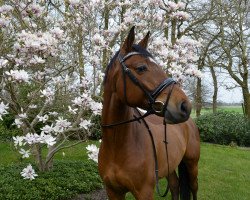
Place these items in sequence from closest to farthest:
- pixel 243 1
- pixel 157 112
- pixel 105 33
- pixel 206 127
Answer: pixel 157 112 → pixel 105 33 → pixel 206 127 → pixel 243 1

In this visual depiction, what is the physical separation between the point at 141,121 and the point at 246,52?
16473mm

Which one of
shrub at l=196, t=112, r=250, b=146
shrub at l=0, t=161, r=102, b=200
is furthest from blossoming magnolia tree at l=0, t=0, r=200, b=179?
shrub at l=196, t=112, r=250, b=146

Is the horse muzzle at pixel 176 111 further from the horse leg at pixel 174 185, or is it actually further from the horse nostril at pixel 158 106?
the horse leg at pixel 174 185

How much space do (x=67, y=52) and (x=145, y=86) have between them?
356 cm

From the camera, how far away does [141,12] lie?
602 centimetres

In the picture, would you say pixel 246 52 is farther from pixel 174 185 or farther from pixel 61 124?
pixel 61 124

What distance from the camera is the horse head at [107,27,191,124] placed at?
7.99 feet

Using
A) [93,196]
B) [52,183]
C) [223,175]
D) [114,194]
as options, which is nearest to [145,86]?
[114,194]

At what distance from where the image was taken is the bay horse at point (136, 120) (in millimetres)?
2496

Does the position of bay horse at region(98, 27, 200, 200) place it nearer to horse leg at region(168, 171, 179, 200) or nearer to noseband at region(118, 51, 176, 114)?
noseband at region(118, 51, 176, 114)

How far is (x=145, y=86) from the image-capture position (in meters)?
2.56

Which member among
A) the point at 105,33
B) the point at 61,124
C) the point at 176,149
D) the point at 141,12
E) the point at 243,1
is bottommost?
the point at 176,149

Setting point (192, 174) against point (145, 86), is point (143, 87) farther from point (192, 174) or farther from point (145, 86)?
point (192, 174)

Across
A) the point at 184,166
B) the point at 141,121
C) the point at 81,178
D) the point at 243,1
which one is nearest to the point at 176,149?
the point at 141,121
